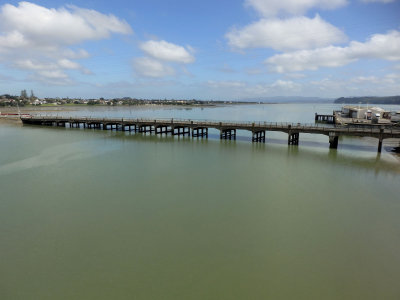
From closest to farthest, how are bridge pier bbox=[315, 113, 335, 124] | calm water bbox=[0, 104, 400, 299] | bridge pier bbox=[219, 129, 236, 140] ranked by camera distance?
calm water bbox=[0, 104, 400, 299]
bridge pier bbox=[219, 129, 236, 140]
bridge pier bbox=[315, 113, 335, 124]

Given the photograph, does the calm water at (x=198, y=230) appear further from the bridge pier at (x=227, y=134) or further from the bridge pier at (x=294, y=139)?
the bridge pier at (x=227, y=134)

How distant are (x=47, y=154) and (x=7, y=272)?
22.3m

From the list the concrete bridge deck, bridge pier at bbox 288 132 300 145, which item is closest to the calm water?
the concrete bridge deck

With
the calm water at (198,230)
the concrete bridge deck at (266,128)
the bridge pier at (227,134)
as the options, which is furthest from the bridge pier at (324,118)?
the calm water at (198,230)

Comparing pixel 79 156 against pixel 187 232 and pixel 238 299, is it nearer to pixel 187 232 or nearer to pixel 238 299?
pixel 187 232

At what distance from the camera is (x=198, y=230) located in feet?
42.0

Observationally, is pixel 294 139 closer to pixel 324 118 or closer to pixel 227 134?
pixel 227 134

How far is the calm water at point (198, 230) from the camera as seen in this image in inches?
363

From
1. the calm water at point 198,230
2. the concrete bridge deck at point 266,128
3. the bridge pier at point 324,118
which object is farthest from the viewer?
the bridge pier at point 324,118

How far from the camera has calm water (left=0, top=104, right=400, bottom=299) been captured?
30.2 ft

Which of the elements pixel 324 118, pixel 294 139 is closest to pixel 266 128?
pixel 294 139

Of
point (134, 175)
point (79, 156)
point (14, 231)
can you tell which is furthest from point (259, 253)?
point (79, 156)

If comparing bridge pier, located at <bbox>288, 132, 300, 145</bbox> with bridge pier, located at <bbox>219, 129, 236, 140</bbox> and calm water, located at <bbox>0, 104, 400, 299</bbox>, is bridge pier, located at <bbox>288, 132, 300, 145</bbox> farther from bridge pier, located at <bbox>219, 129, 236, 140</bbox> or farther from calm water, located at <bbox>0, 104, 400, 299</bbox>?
calm water, located at <bbox>0, 104, 400, 299</bbox>

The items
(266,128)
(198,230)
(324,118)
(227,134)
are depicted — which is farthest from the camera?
(324,118)
